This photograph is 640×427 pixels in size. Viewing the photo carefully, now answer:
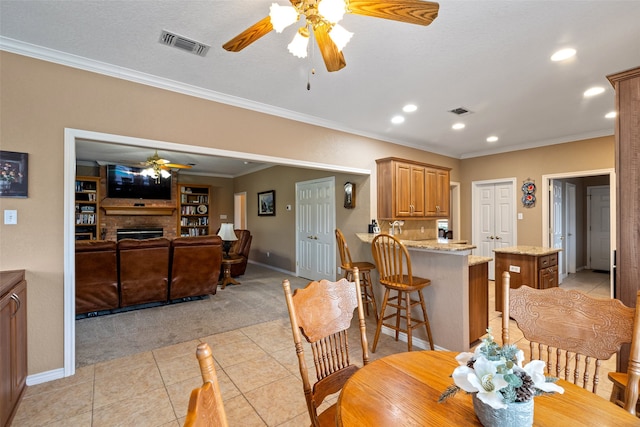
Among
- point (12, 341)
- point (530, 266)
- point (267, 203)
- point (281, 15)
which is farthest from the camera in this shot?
point (267, 203)

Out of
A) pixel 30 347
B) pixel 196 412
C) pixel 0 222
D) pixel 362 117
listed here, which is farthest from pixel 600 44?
pixel 30 347

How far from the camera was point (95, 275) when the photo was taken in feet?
12.1

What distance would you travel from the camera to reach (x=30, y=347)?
2303 millimetres

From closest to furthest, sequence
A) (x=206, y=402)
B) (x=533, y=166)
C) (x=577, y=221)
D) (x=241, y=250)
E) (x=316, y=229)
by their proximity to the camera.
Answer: (x=206, y=402) < (x=533, y=166) < (x=316, y=229) < (x=241, y=250) < (x=577, y=221)

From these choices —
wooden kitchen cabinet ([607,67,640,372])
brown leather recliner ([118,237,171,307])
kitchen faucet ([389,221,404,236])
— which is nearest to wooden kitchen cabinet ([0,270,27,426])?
brown leather recliner ([118,237,171,307])

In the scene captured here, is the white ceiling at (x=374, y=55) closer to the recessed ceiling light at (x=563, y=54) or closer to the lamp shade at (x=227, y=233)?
the recessed ceiling light at (x=563, y=54)

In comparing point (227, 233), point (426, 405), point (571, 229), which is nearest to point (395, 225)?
point (227, 233)

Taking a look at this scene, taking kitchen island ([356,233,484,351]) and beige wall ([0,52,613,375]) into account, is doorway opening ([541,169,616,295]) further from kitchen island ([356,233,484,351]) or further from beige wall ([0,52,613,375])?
beige wall ([0,52,613,375])

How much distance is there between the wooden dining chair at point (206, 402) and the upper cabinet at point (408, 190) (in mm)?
3943

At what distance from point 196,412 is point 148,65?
288 cm

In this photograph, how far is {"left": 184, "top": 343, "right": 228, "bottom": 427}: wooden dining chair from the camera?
541mm

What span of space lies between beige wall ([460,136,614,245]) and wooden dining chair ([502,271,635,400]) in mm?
4644

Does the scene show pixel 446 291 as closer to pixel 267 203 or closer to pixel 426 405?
pixel 426 405

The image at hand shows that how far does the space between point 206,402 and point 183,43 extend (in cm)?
248
